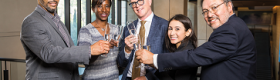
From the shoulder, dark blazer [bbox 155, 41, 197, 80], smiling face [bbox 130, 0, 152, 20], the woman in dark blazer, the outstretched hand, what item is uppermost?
smiling face [bbox 130, 0, 152, 20]

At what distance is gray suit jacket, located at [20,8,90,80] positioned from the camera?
4.62 feet

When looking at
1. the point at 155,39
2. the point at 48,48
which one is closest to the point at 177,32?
the point at 155,39

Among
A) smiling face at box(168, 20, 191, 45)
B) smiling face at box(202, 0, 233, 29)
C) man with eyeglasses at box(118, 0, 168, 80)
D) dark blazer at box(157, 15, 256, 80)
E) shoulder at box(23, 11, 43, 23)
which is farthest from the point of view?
man with eyeglasses at box(118, 0, 168, 80)

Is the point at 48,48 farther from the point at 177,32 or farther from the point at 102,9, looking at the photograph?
the point at 177,32

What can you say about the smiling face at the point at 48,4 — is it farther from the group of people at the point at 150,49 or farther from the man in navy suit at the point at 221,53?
the man in navy suit at the point at 221,53

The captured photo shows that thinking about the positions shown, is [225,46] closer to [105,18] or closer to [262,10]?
[105,18]

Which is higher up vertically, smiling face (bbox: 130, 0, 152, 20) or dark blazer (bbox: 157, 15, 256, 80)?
smiling face (bbox: 130, 0, 152, 20)

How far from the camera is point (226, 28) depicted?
1.20 m

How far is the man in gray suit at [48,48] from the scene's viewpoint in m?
1.41

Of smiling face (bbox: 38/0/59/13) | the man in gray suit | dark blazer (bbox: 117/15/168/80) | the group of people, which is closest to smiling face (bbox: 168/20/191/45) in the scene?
the group of people

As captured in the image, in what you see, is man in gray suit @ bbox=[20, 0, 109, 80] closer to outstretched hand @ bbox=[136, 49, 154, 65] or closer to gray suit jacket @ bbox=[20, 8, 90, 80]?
gray suit jacket @ bbox=[20, 8, 90, 80]

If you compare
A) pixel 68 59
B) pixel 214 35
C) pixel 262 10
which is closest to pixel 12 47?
pixel 68 59

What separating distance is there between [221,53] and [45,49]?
1123mm

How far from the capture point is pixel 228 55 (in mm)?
1212
